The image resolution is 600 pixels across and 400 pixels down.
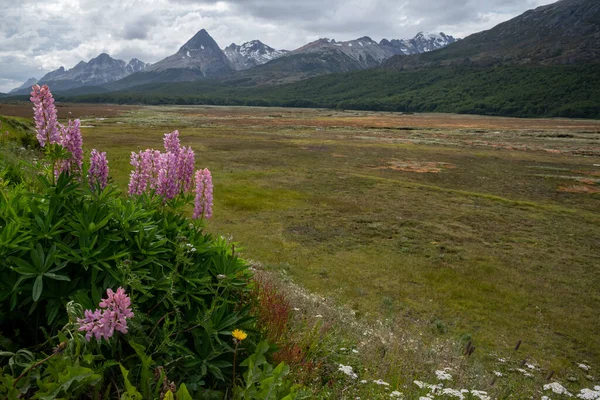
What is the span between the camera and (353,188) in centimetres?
3009

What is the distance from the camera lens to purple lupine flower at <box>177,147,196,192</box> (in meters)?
5.08

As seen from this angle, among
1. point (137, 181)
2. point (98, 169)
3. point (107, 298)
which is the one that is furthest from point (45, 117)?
point (107, 298)

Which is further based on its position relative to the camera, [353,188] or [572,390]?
[353,188]

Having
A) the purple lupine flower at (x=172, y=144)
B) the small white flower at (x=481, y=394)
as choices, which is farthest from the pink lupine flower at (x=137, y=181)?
the small white flower at (x=481, y=394)

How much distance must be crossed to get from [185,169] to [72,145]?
1390 millimetres

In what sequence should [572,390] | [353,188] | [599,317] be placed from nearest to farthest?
[572,390] < [599,317] < [353,188]

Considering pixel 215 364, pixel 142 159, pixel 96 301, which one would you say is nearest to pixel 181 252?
pixel 96 301

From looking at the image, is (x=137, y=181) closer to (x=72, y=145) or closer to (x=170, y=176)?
(x=170, y=176)

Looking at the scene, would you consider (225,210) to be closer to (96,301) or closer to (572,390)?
(572,390)

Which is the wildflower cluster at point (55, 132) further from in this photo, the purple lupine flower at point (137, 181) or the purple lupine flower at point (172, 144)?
the purple lupine flower at point (172, 144)

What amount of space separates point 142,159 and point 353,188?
25780 millimetres

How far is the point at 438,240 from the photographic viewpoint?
19.6 m

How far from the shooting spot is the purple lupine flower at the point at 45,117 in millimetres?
3908

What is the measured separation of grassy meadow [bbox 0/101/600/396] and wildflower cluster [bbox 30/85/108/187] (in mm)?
8114
